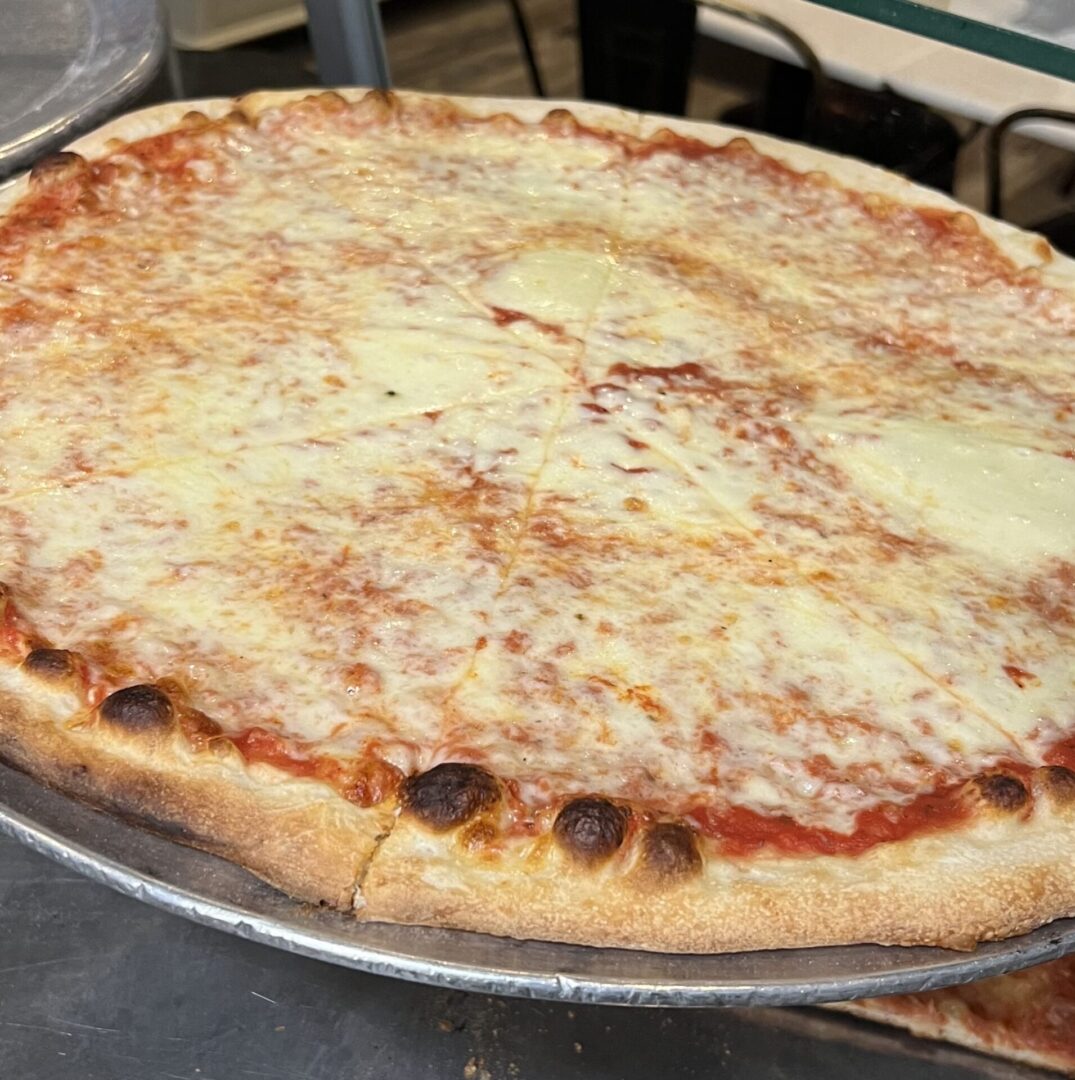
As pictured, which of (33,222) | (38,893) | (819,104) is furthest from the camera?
(819,104)

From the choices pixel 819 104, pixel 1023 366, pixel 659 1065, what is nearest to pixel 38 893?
pixel 659 1065

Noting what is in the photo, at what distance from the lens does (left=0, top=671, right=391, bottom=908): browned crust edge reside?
97cm

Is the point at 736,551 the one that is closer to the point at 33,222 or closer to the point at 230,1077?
the point at 230,1077

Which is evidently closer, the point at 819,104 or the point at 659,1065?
the point at 659,1065

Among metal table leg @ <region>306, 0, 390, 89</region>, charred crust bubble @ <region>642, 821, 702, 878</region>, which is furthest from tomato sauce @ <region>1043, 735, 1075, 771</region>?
metal table leg @ <region>306, 0, 390, 89</region>

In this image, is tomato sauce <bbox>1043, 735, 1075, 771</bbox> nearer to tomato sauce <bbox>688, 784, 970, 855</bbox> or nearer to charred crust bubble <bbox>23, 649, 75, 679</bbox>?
tomato sauce <bbox>688, 784, 970, 855</bbox>

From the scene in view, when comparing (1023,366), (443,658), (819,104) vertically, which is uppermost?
(443,658)

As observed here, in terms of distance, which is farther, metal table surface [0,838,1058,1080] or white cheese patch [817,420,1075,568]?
white cheese patch [817,420,1075,568]

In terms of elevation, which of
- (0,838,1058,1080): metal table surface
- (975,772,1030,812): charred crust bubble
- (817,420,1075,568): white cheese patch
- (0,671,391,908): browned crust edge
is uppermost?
(0,671,391,908): browned crust edge

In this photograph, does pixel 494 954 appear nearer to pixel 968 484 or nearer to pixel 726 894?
pixel 726 894

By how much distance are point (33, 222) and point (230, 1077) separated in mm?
1119

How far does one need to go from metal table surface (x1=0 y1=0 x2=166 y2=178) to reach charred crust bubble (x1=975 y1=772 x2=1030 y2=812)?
1.56 metres

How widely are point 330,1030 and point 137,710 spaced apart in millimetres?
337

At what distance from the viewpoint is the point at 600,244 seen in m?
1.79
